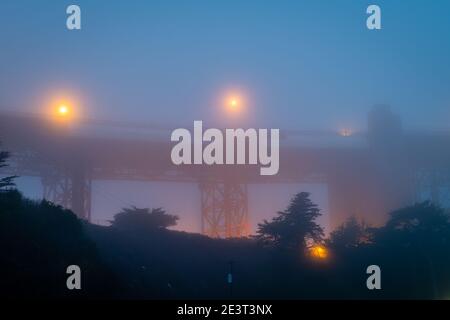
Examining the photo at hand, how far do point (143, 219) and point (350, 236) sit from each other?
17.5m

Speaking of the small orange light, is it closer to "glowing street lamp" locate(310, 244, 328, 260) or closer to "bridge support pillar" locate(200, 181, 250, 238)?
"glowing street lamp" locate(310, 244, 328, 260)

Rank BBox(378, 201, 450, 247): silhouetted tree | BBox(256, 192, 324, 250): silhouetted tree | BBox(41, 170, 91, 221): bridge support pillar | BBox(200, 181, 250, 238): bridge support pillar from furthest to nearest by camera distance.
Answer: BBox(200, 181, 250, 238): bridge support pillar → BBox(41, 170, 91, 221): bridge support pillar → BBox(378, 201, 450, 247): silhouetted tree → BBox(256, 192, 324, 250): silhouetted tree

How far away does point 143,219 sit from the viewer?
39.5 metres

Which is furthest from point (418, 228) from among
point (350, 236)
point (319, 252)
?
point (319, 252)

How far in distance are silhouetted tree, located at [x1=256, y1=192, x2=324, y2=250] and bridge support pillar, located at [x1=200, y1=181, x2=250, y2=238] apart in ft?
60.8

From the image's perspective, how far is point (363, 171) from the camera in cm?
6188

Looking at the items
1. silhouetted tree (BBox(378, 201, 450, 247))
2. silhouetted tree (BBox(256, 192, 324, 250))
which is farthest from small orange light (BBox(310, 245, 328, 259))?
silhouetted tree (BBox(378, 201, 450, 247))

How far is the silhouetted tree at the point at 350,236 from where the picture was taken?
34719mm

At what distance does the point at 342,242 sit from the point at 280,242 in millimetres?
6191

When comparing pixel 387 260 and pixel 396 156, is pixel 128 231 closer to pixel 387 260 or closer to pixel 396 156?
pixel 387 260

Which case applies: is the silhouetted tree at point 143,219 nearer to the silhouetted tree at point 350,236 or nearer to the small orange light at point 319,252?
the small orange light at point 319,252

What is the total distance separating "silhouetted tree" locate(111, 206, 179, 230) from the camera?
38.7 meters

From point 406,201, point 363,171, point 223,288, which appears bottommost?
point 223,288
